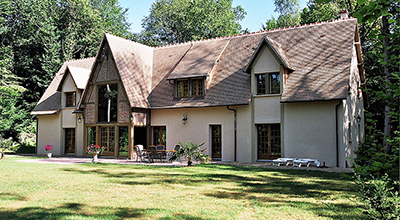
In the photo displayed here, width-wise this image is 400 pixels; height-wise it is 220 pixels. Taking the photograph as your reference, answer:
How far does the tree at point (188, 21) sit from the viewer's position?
141 feet

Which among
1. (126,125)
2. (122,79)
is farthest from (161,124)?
(122,79)

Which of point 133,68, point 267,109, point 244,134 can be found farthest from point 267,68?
point 133,68

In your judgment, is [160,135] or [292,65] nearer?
[292,65]

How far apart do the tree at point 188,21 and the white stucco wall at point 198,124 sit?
22.6m

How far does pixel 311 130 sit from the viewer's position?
17969 mm

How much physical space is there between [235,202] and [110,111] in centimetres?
1578

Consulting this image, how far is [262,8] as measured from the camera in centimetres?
4119

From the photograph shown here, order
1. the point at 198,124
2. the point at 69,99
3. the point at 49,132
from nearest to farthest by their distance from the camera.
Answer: the point at 198,124, the point at 69,99, the point at 49,132

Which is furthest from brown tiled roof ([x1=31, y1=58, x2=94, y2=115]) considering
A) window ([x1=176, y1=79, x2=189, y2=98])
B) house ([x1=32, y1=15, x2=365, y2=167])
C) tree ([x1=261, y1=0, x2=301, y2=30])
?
tree ([x1=261, y1=0, x2=301, y2=30])

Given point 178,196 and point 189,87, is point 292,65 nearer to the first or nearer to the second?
point 189,87

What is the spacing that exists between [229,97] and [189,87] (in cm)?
291

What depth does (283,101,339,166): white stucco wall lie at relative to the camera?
17.5m

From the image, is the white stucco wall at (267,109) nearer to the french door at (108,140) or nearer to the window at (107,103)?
the window at (107,103)

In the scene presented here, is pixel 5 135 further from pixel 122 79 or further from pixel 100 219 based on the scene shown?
pixel 100 219
